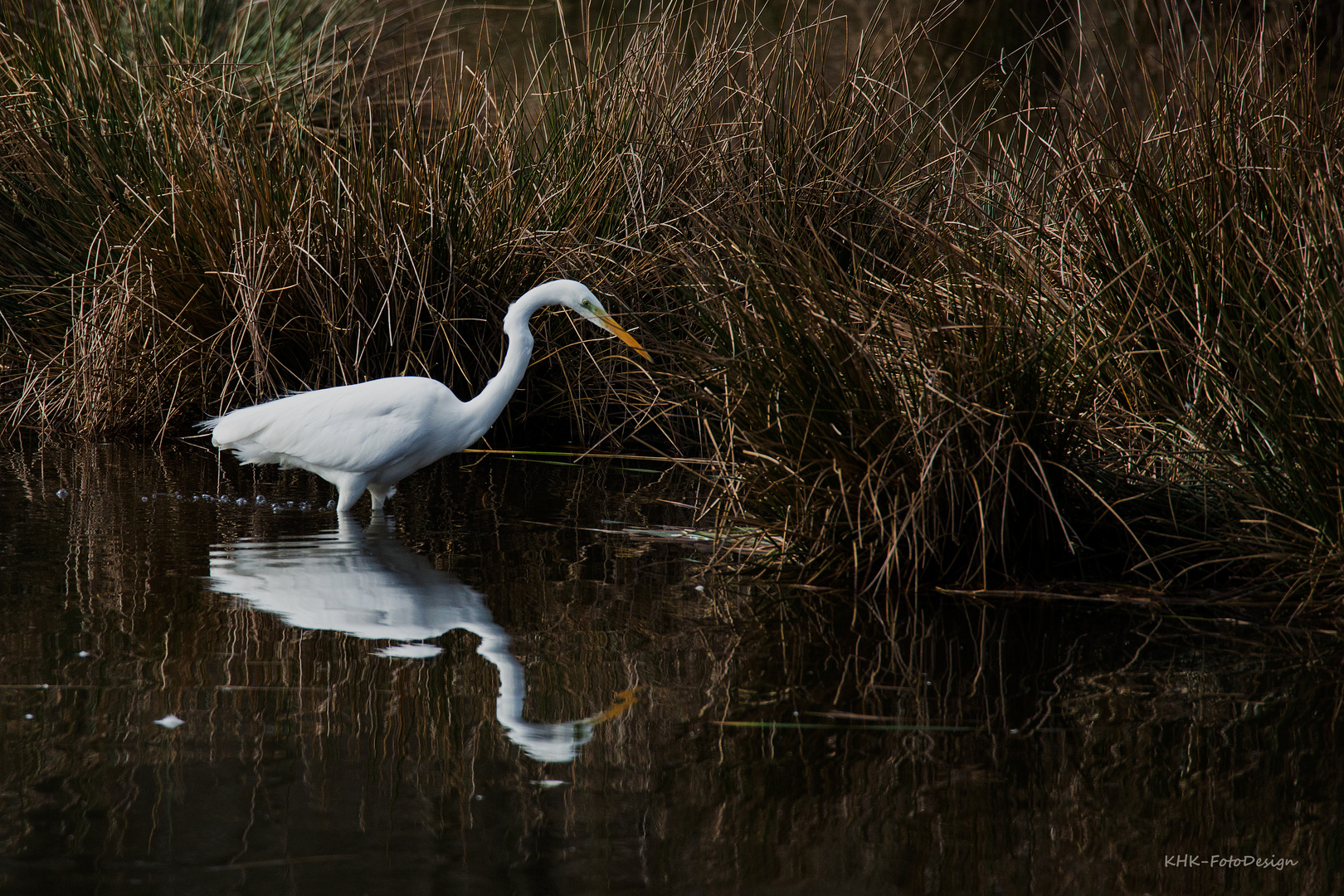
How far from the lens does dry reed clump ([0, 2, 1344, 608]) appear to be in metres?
3.70

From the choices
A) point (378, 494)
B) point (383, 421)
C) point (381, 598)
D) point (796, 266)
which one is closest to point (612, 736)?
point (381, 598)

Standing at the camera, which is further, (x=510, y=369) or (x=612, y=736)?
(x=510, y=369)

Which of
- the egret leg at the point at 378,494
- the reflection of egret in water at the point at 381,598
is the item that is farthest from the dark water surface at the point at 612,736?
the egret leg at the point at 378,494

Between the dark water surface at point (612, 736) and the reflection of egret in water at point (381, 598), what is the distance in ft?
0.05

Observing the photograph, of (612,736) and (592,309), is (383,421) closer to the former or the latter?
(592,309)

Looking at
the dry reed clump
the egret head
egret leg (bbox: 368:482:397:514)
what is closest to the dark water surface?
the dry reed clump

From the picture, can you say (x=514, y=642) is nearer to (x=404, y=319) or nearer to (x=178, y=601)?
(x=178, y=601)

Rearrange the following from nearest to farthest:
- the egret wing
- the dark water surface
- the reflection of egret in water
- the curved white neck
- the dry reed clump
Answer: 1. the dark water surface
2. the reflection of egret in water
3. the dry reed clump
4. the egret wing
5. the curved white neck

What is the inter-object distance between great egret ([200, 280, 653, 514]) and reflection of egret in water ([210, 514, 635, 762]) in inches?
Answer: 11.2

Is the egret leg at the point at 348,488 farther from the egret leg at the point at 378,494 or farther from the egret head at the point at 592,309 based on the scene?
the egret head at the point at 592,309

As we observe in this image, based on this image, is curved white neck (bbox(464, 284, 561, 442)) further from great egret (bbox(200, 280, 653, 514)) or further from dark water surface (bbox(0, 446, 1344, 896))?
dark water surface (bbox(0, 446, 1344, 896))

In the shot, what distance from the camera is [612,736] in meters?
2.80

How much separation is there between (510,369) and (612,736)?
2405 mm

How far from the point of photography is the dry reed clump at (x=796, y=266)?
3.70 metres
